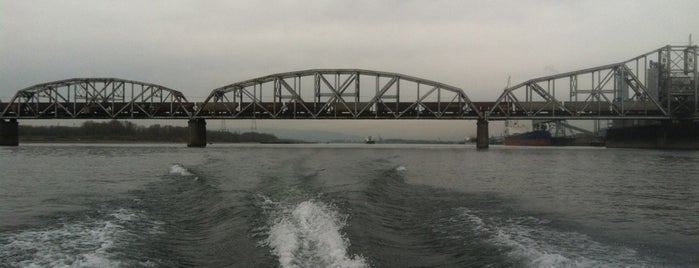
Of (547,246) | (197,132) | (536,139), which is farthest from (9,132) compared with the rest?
(536,139)

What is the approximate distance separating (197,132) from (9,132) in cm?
4283

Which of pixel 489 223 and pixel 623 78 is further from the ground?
pixel 623 78

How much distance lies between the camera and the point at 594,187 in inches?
1031

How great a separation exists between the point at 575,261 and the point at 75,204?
585 inches

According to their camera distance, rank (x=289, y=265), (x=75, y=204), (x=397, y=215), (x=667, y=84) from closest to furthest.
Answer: (x=289, y=265) < (x=397, y=215) < (x=75, y=204) < (x=667, y=84)

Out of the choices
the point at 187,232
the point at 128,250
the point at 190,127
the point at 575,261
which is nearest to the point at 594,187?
the point at 575,261

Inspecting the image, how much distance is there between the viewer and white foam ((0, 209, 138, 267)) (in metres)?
10.1

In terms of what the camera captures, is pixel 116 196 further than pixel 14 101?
No

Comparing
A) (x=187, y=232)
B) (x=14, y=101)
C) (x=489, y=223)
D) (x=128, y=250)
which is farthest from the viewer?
(x=14, y=101)

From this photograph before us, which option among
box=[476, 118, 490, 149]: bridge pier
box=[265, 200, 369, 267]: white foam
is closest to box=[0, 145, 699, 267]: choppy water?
box=[265, 200, 369, 267]: white foam

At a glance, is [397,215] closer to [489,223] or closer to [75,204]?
[489,223]

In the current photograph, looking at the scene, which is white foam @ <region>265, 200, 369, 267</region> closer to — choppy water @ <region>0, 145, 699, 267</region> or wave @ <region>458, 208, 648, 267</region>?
choppy water @ <region>0, 145, 699, 267</region>

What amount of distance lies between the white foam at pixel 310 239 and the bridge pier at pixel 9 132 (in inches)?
5156

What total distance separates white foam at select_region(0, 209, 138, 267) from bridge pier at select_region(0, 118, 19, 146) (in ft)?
425
